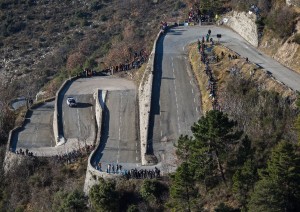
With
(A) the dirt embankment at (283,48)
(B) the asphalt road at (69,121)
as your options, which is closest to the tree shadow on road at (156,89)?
(B) the asphalt road at (69,121)

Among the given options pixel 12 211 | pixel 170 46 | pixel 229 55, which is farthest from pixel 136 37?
pixel 12 211

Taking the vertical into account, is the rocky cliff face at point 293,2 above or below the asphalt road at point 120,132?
above

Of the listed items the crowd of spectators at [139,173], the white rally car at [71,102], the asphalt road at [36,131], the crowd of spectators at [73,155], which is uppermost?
the crowd of spectators at [139,173]

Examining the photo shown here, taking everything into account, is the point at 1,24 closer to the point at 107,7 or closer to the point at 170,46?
the point at 107,7

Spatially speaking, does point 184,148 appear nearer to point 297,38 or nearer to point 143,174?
point 143,174

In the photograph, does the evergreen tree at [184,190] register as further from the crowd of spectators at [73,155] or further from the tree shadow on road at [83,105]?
the tree shadow on road at [83,105]

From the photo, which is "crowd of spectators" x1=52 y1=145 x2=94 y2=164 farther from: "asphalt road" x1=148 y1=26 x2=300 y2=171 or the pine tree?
the pine tree

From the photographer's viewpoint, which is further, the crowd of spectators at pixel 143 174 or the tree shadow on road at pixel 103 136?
the tree shadow on road at pixel 103 136
